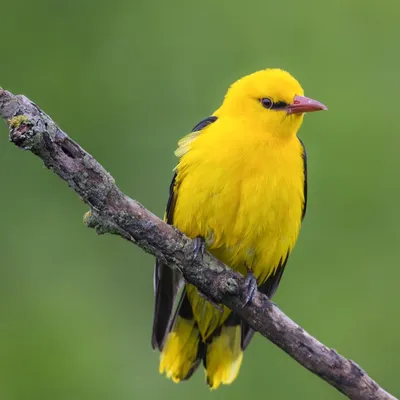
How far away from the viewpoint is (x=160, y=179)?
920cm

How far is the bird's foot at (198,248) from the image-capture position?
5.81 m

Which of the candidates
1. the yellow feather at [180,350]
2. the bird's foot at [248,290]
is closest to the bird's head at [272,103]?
the bird's foot at [248,290]

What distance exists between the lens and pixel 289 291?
8.80m

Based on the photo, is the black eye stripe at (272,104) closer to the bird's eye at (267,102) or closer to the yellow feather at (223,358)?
the bird's eye at (267,102)

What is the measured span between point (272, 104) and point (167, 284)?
1.40m

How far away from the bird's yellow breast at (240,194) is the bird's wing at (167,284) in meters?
0.10

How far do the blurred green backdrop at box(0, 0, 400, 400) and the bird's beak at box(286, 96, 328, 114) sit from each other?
2.87 meters

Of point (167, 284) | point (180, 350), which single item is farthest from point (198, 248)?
point (180, 350)

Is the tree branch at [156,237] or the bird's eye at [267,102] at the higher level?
the bird's eye at [267,102]

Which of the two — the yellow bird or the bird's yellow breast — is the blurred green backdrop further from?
the bird's yellow breast

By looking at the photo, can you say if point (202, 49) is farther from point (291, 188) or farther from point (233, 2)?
point (291, 188)

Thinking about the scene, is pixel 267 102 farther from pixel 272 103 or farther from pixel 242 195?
pixel 242 195

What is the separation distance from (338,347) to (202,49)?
11.1ft

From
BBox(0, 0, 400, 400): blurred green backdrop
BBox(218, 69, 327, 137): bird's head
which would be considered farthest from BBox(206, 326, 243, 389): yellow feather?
BBox(0, 0, 400, 400): blurred green backdrop
